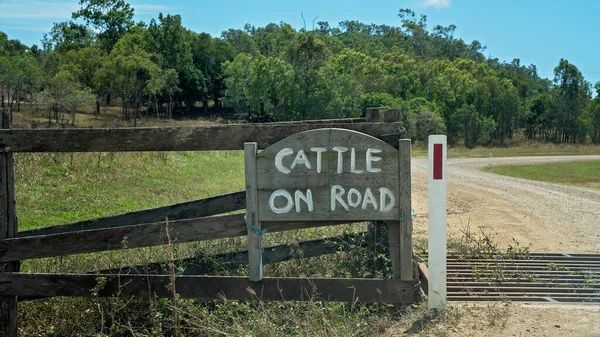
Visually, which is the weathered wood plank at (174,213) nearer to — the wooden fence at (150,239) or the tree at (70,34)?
the wooden fence at (150,239)

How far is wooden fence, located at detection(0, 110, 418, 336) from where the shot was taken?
17.2 ft

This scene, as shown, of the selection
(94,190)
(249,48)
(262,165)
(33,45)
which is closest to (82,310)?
(262,165)

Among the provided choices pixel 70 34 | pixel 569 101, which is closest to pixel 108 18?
pixel 70 34

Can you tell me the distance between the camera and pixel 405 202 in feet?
16.5

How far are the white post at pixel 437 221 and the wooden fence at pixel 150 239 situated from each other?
0.59 ft

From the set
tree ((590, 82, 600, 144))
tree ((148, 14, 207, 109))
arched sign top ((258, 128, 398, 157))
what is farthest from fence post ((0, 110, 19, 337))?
tree ((148, 14, 207, 109))

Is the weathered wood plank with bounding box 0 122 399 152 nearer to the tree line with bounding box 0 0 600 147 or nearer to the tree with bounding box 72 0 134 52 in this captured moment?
the tree line with bounding box 0 0 600 147

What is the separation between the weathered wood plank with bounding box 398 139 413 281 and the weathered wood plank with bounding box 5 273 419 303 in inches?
10.7

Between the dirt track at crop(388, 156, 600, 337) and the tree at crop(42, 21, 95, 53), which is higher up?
the tree at crop(42, 21, 95, 53)

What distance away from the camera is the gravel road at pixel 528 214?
10589mm

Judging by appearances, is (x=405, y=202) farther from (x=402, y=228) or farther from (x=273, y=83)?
(x=273, y=83)

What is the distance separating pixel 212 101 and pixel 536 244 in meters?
104

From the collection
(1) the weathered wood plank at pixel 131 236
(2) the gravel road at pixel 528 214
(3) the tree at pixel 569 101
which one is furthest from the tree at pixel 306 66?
(1) the weathered wood plank at pixel 131 236

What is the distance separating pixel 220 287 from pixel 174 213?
1.25 metres
